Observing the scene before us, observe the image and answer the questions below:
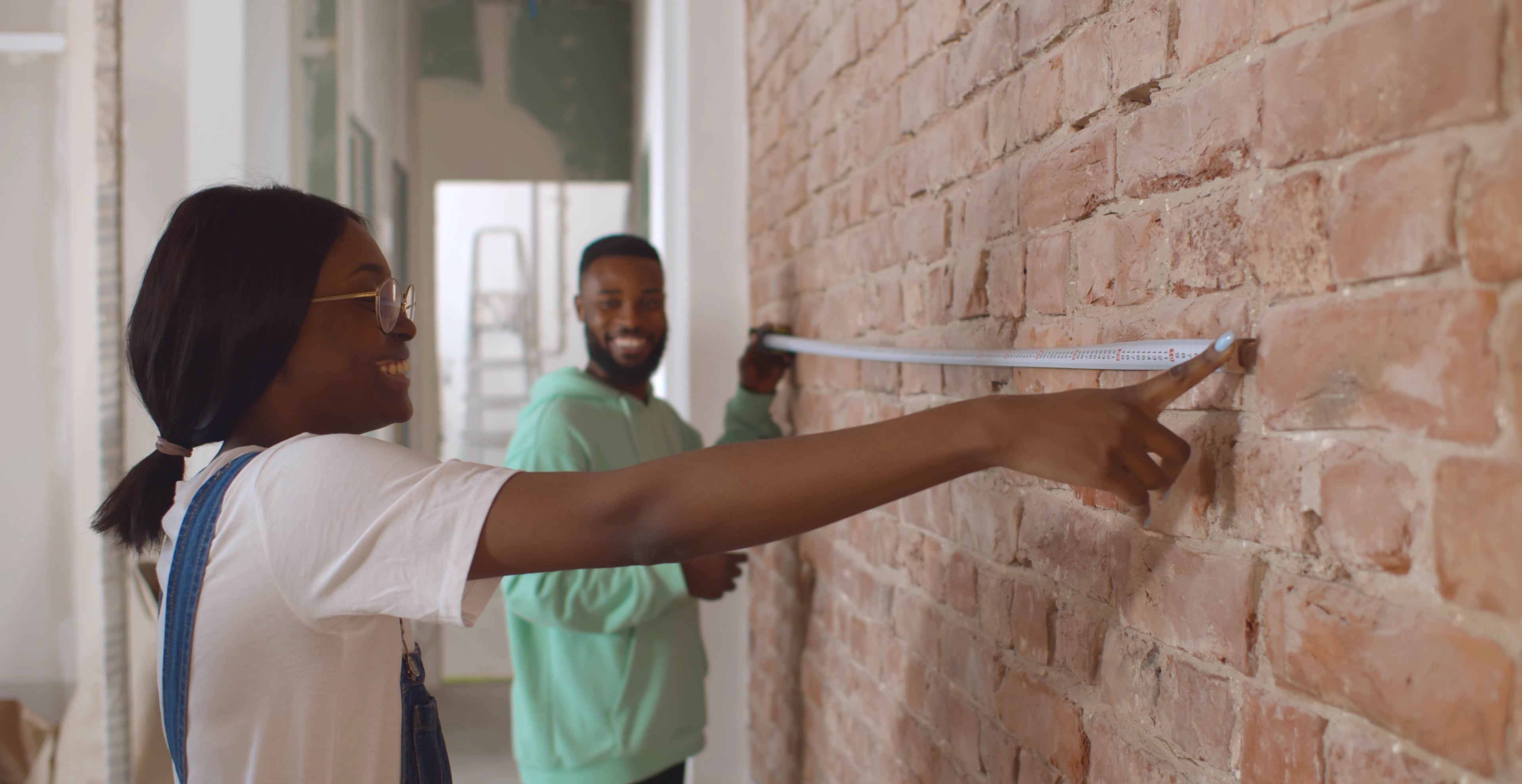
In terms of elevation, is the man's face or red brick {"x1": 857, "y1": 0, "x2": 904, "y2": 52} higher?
red brick {"x1": 857, "y1": 0, "x2": 904, "y2": 52}

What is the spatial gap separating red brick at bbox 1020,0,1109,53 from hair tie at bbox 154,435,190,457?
967mm

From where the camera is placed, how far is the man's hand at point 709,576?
5.74 feet

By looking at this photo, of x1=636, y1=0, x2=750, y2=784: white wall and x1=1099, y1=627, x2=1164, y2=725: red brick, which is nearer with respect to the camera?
x1=1099, y1=627, x2=1164, y2=725: red brick

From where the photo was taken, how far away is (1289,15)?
640 mm

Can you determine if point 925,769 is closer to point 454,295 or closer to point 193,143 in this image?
point 193,143

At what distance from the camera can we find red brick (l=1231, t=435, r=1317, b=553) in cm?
64

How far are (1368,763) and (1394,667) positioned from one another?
0.07m

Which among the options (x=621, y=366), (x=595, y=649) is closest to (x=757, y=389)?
(x=621, y=366)

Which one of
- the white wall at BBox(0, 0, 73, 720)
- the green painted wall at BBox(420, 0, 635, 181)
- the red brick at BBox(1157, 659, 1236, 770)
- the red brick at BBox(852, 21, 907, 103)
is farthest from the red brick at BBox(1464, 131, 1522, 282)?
the green painted wall at BBox(420, 0, 635, 181)

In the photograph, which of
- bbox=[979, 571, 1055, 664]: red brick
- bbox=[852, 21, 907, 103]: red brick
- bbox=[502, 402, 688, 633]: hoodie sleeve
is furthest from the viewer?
Result: bbox=[502, 402, 688, 633]: hoodie sleeve

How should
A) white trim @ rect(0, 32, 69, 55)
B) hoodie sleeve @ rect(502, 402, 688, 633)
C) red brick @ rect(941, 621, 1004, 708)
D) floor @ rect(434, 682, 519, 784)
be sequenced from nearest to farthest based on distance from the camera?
red brick @ rect(941, 621, 1004, 708) → hoodie sleeve @ rect(502, 402, 688, 633) → white trim @ rect(0, 32, 69, 55) → floor @ rect(434, 682, 519, 784)

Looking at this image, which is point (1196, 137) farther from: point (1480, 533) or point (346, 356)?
point (346, 356)

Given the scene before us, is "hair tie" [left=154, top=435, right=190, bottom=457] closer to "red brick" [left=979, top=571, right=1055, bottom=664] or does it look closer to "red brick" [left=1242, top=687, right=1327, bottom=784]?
"red brick" [left=979, top=571, right=1055, bottom=664]

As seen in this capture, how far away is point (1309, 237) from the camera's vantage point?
63cm
